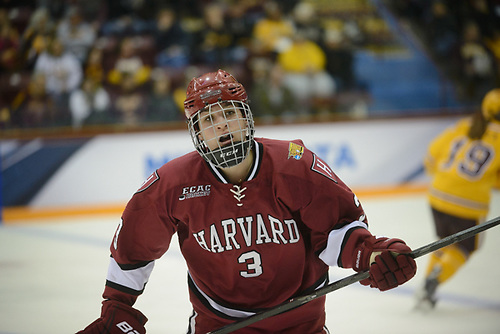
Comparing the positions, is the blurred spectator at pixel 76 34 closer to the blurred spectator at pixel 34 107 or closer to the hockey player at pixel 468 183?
the blurred spectator at pixel 34 107

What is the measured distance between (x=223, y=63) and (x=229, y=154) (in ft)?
17.7

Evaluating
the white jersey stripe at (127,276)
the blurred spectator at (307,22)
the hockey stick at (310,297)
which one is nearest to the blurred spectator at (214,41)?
the blurred spectator at (307,22)

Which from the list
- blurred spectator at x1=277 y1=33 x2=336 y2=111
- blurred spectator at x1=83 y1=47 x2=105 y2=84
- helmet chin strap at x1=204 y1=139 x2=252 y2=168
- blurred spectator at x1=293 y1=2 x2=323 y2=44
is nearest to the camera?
helmet chin strap at x1=204 y1=139 x2=252 y2=168

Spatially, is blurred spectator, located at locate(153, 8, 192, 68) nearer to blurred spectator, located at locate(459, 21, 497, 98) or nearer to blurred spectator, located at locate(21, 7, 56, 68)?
blurred spectator, located at locate(21, 7, 56, 68)

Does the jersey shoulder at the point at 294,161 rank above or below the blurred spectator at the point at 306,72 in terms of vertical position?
above

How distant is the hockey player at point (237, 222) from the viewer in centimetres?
177

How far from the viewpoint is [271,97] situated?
6.68 m

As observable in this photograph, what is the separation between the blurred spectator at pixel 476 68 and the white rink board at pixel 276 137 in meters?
0.49

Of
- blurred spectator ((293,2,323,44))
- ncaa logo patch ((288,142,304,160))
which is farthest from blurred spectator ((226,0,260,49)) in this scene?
ncaa logo patch ((288,142,304,160))

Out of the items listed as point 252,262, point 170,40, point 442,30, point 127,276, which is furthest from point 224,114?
point 442,30

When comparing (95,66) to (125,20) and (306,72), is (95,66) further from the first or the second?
(306,72)

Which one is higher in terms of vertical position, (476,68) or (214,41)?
(214,41)

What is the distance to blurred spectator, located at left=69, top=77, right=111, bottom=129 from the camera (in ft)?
20.4

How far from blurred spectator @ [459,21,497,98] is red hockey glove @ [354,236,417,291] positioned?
19.2ft
